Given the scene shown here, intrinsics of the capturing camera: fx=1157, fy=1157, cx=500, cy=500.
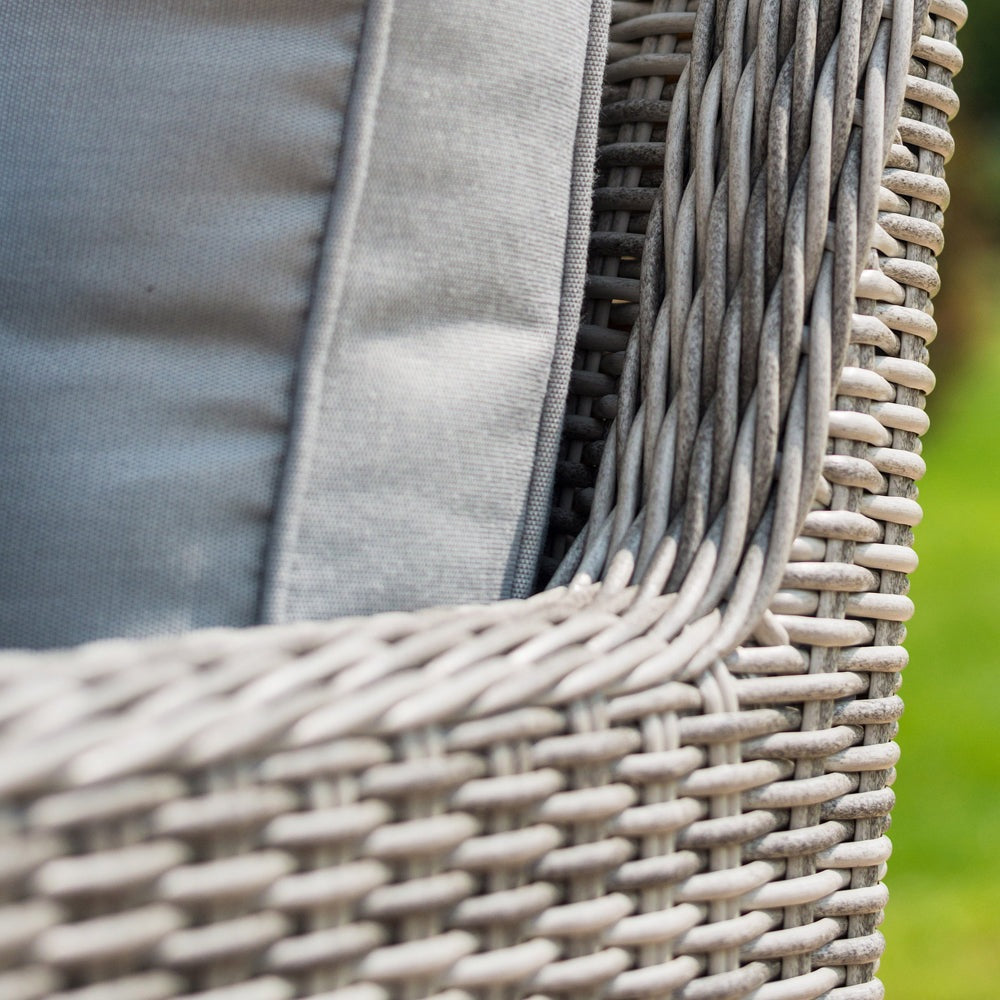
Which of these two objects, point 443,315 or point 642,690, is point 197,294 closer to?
A: point 443,315

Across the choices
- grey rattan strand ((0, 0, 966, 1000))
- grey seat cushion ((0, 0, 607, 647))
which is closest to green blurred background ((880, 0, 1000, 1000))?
grey rattan strand ((0, 0, 966, 1000))

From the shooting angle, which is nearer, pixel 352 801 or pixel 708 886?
pixel 352 801

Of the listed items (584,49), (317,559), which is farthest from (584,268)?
(317,559)

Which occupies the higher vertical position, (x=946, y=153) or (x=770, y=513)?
(x=946, y=153)

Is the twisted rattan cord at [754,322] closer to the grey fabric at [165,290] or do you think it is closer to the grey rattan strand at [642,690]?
the grey rattan strand at [642,690]

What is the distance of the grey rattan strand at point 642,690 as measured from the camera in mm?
377

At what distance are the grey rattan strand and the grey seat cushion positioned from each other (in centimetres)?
10

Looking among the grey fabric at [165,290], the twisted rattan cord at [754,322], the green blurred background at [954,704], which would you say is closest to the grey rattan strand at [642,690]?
the twisted rattan cord at [754,322]

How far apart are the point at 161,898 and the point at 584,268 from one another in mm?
Result: 414

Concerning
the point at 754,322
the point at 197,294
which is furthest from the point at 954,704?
the point at 197,294

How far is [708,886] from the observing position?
53 cm

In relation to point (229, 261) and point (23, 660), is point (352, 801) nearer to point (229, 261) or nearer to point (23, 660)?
point (23, 660)

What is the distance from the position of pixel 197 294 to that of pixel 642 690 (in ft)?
0.89

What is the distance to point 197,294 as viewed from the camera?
537mm
